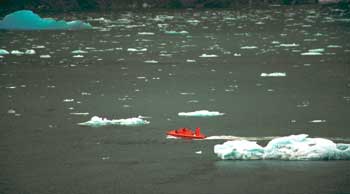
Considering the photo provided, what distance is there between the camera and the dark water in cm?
805

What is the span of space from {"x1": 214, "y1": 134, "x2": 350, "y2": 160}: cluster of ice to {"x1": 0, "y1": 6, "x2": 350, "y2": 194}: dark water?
0.50 ft

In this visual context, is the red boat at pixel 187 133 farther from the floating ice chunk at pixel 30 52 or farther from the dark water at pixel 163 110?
the floating ice chunk at pixel 30 52

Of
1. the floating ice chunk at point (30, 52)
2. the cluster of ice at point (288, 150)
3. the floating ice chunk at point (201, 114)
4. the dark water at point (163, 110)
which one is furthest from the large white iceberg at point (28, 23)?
the cluster of ice at point (288, 150)

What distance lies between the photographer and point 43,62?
19.0 m

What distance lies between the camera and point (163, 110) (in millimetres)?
11859

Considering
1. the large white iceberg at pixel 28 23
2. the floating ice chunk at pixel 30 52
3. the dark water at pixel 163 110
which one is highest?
the dark water at pixel 163 110

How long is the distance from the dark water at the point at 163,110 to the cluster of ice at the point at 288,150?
0.50 feet

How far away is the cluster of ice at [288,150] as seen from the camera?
339 inches

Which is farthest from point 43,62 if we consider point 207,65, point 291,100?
point 291,100

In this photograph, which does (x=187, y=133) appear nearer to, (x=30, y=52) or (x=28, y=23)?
(x=30, y=52)

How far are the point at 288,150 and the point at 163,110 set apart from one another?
11.2 feet

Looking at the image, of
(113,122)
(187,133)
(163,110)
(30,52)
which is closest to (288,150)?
(187,133)

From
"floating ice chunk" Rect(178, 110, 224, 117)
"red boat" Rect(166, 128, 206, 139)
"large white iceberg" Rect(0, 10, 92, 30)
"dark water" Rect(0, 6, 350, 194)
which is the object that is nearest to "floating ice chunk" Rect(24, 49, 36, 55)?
"dark water" Rect(0, 6, 350, 194)

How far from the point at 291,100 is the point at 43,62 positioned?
311 inches
